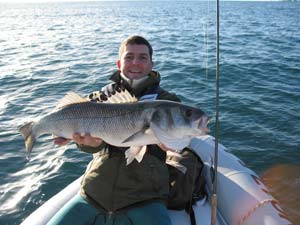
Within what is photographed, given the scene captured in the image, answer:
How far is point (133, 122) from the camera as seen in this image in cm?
362

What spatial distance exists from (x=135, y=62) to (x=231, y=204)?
222 cm

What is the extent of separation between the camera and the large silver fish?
3.59m

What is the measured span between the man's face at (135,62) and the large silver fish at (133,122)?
100 cm

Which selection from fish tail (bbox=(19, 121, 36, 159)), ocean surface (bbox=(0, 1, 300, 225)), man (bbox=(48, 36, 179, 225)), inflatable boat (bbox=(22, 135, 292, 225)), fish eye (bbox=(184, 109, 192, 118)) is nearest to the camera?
fish eye (bbox=(184, 109, 192, 118))

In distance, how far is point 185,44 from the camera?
22.5 meters

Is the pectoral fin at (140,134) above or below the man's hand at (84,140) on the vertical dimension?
above

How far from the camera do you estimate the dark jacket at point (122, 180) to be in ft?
14.3

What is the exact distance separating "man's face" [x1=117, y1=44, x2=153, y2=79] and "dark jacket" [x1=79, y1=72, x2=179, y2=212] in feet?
2.19

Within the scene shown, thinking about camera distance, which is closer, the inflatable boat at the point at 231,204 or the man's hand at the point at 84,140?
the man's hand at the point at 84,140

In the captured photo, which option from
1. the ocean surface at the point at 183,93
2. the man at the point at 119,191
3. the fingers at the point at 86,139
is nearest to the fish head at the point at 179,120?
the man at the point at 119,191

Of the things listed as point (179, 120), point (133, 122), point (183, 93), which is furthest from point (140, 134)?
point (183, 93)

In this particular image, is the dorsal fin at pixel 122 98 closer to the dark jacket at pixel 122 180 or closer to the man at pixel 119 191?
the man at pixel 119 191

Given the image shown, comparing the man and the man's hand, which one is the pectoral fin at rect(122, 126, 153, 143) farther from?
the man

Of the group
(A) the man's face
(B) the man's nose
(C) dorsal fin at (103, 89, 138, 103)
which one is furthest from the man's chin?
(C) dorsal fin at (103, 89, 138, 103)
